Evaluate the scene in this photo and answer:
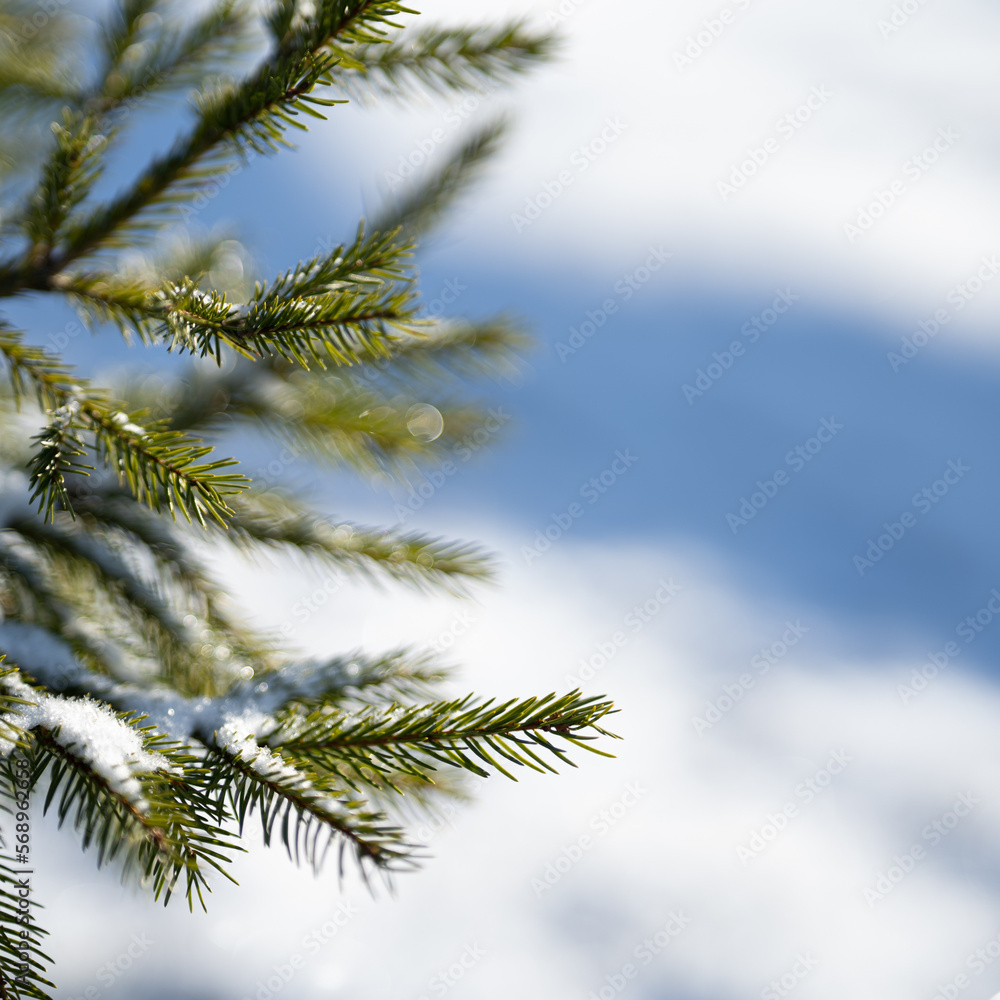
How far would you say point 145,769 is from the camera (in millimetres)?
709

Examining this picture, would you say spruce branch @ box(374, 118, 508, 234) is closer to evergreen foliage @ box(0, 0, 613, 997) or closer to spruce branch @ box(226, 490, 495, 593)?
Answer: evergreen foliage @ box(0, 0, 613, 997)

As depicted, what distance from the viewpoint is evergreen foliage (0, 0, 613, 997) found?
0.71 meters

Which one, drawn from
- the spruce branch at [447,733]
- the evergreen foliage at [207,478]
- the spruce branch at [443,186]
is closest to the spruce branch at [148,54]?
the evergreen foliage at [207,478]

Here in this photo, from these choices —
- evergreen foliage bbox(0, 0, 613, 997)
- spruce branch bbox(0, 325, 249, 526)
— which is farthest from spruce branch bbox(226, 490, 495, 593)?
spruce branch bbox(0, 325, 249, 526)

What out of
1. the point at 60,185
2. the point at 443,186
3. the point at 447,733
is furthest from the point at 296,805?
the point at 443,186

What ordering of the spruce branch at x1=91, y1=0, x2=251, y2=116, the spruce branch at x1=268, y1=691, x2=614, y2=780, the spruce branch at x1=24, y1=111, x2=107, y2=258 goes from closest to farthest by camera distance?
1. the spruce branch at x1=268, y1=691, x2=614, y2=780
2. the spruce branch at x1=24, y1=111, x2=107, y2=258
3. the spruce branch at x1=91, y1=0, x2=251, y2=116

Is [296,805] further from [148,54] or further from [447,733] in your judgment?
[148,54]

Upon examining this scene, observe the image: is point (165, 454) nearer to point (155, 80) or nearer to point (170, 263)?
point (155, 80)

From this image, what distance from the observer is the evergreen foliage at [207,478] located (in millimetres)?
714

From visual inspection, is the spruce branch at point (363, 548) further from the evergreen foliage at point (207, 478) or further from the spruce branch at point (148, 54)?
the spruce branch at point (148, 54)

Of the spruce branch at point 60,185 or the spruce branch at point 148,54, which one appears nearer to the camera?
the spruce branch at point 60,185

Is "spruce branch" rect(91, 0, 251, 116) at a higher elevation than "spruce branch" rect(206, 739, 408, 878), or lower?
higher

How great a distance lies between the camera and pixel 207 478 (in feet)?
2.41

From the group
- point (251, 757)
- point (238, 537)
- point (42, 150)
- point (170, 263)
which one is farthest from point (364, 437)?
point (42, 150)
